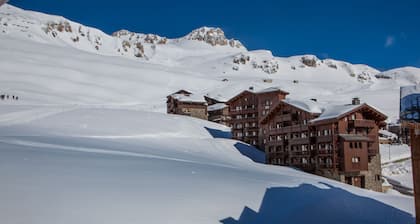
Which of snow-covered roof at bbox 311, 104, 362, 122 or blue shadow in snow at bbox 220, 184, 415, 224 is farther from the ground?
snow-covered roof at bbox 311, 104, 362, 122

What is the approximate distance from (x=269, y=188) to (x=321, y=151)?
70.3 feet

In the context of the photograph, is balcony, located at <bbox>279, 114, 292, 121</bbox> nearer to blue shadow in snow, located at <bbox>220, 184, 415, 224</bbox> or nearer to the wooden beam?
blue shadow in snow, located at <bbox>220, 184, 415, 224</bbox>

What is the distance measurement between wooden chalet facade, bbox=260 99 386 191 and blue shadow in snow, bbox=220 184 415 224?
16843 millimetres

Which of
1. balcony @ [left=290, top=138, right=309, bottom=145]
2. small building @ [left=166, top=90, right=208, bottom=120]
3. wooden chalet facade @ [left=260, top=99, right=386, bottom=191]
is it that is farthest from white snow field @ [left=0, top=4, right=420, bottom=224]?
small building @ [left=166, top=90, right=208, bottom=120]

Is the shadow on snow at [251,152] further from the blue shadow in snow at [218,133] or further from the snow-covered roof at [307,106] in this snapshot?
the snow-covered roof at [307,106]

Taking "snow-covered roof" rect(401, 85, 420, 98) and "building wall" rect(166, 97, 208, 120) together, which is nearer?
"snow-covered roof" rect(401, 85, 420, 98)

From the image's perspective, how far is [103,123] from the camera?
42.9 m

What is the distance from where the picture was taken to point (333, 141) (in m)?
36.4

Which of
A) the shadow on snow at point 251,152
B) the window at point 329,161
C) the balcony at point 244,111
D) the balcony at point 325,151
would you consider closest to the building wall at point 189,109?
the balcony at point 244,111

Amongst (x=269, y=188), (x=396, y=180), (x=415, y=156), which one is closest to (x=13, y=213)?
(x=415, y=156)

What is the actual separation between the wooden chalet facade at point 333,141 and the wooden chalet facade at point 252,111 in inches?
421

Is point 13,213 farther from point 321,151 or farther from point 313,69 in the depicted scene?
point 313,69

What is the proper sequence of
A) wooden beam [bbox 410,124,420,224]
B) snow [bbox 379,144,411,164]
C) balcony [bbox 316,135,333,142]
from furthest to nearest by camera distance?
snow [bbox 379,144,411,164], balcony [bbox 316,135,333,142], wooden beam [bbox 410,124,420,224]

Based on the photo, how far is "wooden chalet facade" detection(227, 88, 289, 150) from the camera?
178ft
